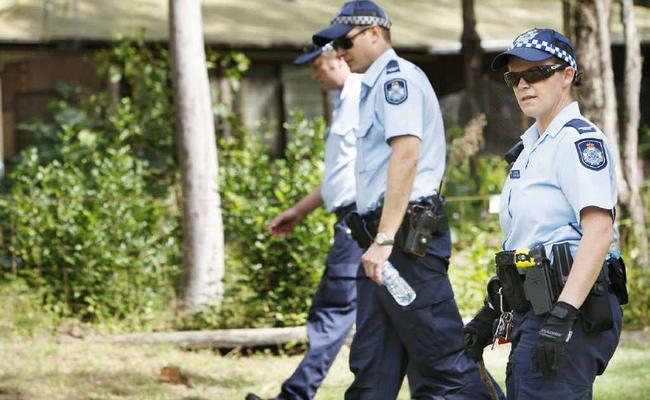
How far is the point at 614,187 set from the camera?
3680 mm

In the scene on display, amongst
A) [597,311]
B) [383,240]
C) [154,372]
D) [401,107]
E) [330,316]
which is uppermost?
[401,107]

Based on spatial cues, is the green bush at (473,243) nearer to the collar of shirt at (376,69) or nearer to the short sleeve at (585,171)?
the collar of shirt at (376,69)

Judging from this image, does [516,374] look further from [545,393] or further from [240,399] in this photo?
[240,399]

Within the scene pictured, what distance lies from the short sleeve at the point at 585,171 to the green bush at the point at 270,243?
4729mm

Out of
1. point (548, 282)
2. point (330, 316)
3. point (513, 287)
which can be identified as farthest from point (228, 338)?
point (548, 282)

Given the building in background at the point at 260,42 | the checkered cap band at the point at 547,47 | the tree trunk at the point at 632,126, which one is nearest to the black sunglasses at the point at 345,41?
the checkered cap band at the point at 547,47

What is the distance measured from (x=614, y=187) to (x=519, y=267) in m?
0.39

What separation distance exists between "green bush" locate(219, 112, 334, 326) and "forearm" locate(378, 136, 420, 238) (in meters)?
3.55

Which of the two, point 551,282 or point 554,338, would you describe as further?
point 551,282

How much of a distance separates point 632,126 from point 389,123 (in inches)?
208

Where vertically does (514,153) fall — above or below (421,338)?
above

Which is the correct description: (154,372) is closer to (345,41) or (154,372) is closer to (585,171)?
(345,41)

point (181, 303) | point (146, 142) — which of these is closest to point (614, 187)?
point (181, 303)

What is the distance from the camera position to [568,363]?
359 cm
